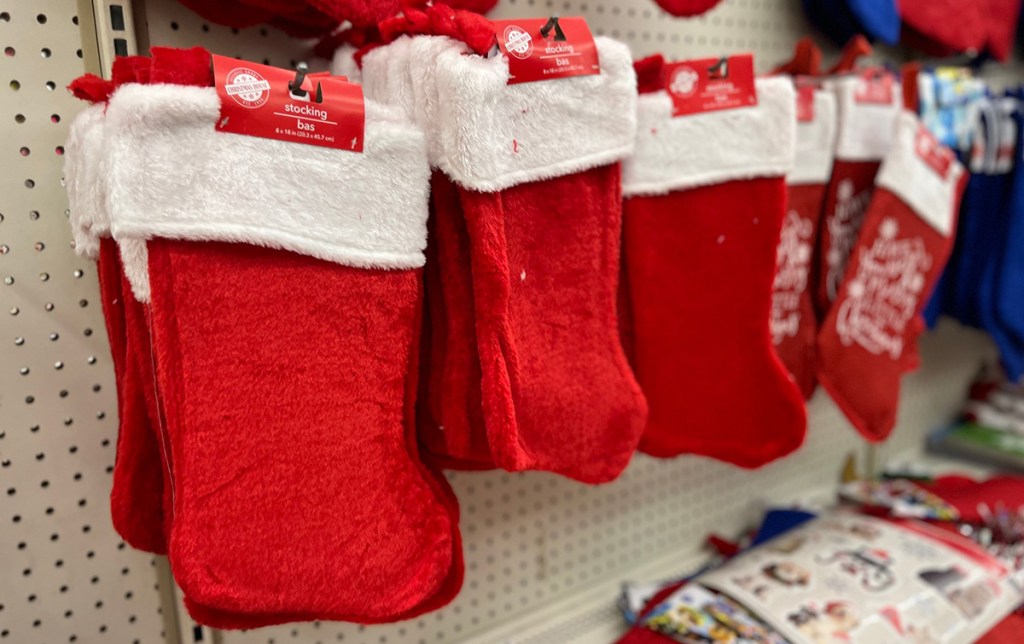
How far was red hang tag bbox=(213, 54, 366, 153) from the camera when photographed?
0.57 metres

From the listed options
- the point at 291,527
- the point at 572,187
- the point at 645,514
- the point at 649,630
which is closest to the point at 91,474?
the point at 291,527

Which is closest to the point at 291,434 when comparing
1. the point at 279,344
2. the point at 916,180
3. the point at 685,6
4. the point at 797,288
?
the point at 279,344

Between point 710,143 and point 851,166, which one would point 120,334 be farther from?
point 851,166

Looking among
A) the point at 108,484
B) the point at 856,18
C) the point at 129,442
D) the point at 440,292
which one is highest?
the point at 856,18

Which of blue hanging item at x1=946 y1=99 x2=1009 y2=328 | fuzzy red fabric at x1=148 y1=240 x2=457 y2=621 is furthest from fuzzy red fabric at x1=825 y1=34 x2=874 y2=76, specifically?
fuzzy red fabric at x1=148 y1=240 x2=457 y2=621

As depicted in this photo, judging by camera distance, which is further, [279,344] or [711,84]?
[711,84]

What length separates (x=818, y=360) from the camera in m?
1.12

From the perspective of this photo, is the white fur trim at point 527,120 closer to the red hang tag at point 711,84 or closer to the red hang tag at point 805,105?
the red hang tag at point 711,84

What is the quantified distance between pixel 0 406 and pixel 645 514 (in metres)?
0.99

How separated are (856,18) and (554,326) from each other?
86cm

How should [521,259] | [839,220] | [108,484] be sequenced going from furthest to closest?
[839,220] → [108,484] → [521,259]

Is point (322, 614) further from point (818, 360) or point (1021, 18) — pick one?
point (1021, 18)

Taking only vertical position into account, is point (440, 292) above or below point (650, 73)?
below

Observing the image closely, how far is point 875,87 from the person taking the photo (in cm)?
108
